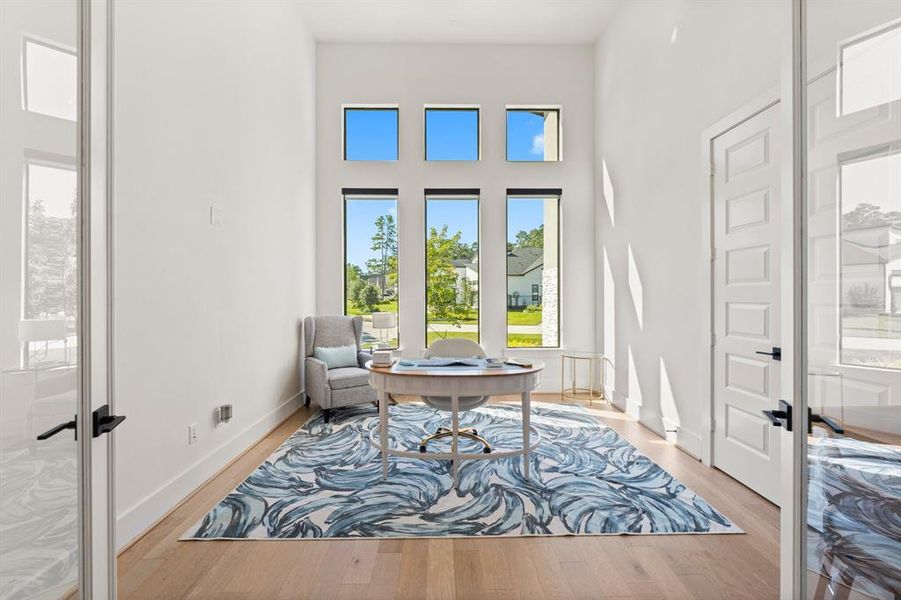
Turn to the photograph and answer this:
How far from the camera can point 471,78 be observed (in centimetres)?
608

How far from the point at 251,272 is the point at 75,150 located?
2.82 m

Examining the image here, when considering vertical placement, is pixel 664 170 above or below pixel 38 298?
above

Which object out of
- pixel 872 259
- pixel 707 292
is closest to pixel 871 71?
pixel 872 259

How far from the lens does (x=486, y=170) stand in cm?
610

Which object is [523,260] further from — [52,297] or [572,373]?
[52,297]

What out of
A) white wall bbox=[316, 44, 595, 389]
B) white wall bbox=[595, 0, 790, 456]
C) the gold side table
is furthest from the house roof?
the gold side table

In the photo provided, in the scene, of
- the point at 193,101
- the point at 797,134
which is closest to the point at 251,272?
the point at 193,101

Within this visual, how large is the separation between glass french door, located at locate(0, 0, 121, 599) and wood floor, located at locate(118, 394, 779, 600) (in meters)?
0.96

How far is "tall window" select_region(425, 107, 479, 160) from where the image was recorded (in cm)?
614

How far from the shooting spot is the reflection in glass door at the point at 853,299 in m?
1.12

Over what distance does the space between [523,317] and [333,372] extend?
2.72m

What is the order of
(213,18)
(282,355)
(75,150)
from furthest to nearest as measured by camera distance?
(282,355) → (213,18) → (75,150)

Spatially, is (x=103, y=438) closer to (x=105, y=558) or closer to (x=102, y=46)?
(x=105, y=558)

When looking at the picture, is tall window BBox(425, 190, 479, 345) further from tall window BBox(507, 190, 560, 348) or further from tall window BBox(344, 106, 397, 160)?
tall window BBox(344, 106, 397, 160)
